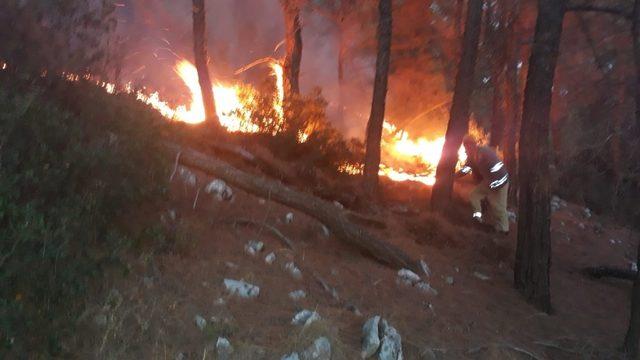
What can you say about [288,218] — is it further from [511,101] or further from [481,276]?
[511,101]

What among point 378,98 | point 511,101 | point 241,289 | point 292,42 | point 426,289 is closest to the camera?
point 241,289

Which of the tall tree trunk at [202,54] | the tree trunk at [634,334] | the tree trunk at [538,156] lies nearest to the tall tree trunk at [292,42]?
the tall tree trunk at [202,54]

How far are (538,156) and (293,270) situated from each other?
3.40 metres

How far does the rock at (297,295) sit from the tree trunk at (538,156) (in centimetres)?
352

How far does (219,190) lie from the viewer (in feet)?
30.0

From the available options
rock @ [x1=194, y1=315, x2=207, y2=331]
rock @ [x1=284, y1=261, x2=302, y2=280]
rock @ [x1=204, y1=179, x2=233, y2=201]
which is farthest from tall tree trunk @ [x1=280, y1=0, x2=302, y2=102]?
rock @ [x1=194, y1=315, x2=207, y2=331]

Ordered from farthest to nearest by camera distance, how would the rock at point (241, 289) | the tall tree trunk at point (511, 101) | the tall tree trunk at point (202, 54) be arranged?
the tall tree trunk at point (511, 101) < the tall tree trunk at point (202, 54) < the rock at point (241, 289)

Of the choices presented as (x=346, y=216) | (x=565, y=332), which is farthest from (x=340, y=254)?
(x=565, y=332)

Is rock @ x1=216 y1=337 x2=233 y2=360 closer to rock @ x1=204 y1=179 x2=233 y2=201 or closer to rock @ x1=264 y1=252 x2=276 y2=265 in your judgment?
rock @ x1=264 y1=252 x2=276 y2=265

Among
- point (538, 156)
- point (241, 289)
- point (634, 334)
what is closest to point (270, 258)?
point (241, 289)

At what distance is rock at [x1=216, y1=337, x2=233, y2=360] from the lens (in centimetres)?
499

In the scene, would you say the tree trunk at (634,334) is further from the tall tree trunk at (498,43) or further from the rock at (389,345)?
the tall tree trunk at (498,43)

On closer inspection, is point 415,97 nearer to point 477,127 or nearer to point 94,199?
point 477,127

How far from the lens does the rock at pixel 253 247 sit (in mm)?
7520
